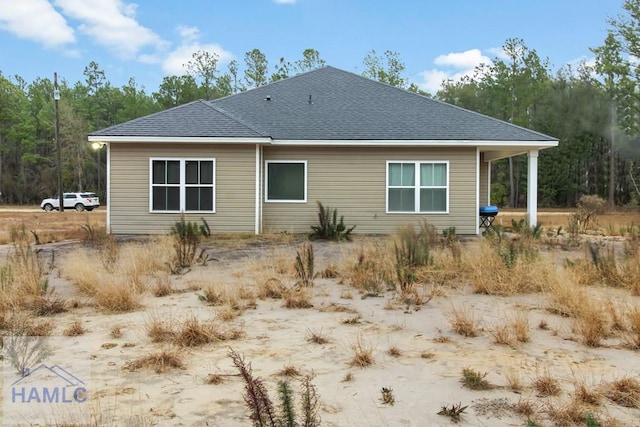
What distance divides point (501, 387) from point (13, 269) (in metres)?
5.79

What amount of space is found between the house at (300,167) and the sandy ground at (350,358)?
26.0ft

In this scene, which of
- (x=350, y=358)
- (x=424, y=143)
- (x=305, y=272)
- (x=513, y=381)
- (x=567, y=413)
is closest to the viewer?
(x=567, y=413)

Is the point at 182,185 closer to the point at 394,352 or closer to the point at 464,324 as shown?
the point at 464,324

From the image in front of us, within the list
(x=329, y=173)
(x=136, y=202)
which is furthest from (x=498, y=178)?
(x=136, y=202)

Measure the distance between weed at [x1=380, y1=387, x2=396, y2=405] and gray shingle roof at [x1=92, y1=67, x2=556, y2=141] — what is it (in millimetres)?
10672

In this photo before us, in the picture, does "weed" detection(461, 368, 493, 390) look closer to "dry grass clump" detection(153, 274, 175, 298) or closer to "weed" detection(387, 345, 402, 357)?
"weed" detection(387, 345, 402, 357)

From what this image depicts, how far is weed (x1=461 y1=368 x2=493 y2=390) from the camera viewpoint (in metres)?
3.32

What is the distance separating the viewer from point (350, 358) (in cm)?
388

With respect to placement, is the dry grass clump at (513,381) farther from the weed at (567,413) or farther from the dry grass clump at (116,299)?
the dry grass clump at (116,299)

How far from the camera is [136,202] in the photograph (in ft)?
45.3

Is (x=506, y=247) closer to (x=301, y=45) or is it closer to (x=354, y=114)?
(x=354, y=114)

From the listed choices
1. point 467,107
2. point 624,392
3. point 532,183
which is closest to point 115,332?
point 624,392

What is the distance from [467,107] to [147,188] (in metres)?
38.3

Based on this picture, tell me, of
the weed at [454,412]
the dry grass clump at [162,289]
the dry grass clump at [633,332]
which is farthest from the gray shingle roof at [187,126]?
the weed at [454,412]
